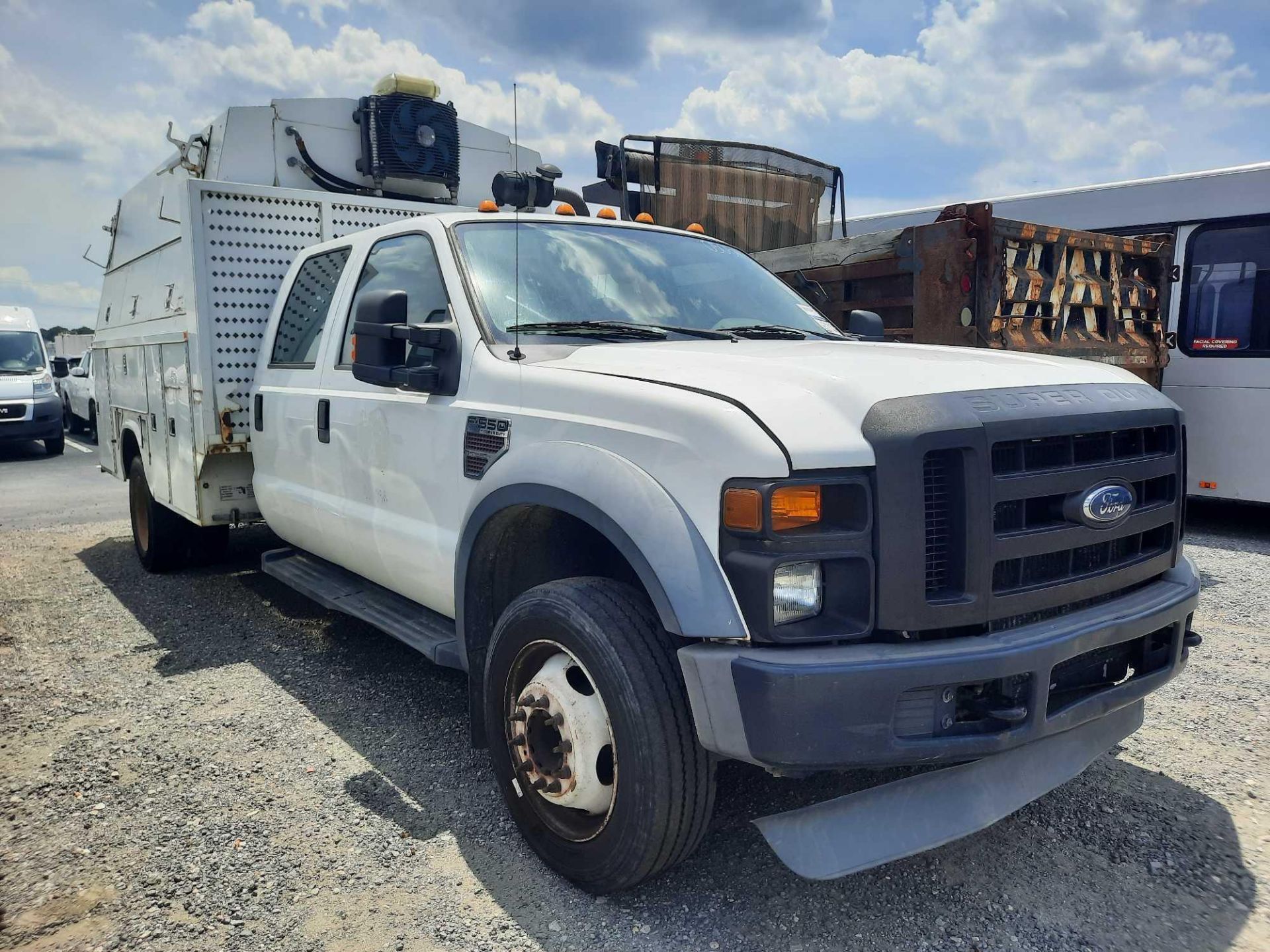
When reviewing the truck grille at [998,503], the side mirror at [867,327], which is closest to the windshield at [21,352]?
the side mirror at [867,327]

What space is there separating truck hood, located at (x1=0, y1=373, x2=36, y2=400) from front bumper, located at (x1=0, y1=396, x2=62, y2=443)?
0.10 meters

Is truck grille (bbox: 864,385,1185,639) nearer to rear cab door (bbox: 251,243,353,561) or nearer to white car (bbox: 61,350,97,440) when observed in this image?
rear cab door (bbox: 251,243,353,561)

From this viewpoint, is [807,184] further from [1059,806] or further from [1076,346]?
[1059,806]

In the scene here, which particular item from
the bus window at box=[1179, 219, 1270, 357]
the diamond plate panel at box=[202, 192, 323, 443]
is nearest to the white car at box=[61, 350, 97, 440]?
the diamond plate panel at box=[202, 192, 323, 443]

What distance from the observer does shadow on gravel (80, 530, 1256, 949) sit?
2.56 metres

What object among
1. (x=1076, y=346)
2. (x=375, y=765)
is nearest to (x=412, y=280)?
(x=375, y=765)

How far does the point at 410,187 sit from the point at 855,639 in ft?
16.7

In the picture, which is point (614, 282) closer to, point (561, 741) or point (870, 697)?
point (561, 741)

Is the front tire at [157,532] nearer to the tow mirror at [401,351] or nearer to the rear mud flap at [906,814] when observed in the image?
the tow mirror at [401,351]

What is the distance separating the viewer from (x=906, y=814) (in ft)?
8.06

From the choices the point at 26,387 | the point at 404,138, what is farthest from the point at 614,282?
the point at 26,387

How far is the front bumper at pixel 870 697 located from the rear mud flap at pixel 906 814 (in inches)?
8.3

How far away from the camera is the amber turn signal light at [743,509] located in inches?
88.4

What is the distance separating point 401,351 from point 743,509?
1631mm
